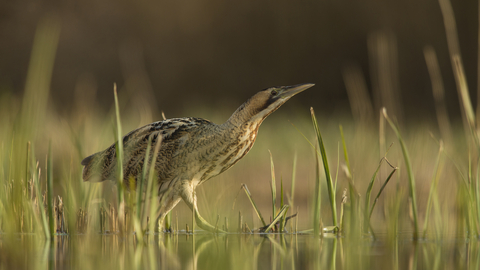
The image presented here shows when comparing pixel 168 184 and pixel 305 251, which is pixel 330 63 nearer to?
pixel 168 184

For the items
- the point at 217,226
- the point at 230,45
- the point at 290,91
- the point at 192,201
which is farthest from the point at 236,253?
the point at 230,45

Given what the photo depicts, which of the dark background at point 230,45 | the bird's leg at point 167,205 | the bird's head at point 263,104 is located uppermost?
the dark background at point 230,45

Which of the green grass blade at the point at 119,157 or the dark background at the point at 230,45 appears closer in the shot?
the green grass blade at the point at 119,157

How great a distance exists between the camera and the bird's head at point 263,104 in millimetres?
1596

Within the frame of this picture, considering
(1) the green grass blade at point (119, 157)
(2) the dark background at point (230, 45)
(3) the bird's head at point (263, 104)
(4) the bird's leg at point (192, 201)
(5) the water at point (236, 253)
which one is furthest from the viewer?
(2) the dark background at point (230, 45)

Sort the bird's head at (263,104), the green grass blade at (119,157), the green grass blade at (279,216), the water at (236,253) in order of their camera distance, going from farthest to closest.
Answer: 1. the bird's head at (263,104)
2. the green grass blade at (279,216)
3. the green grass blade at (119,157)
4. the water at (236,253)

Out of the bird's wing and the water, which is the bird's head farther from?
the water

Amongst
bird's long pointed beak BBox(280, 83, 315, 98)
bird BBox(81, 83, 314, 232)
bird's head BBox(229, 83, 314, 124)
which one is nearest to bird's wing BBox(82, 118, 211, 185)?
bird BBox(81, 83, 314, 232)

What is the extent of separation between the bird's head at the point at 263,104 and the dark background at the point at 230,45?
3.58 m

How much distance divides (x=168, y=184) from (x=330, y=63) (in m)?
4.28

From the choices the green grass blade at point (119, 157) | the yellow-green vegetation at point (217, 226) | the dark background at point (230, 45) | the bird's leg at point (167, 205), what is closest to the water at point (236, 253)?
the yellow-green vegetation at point (217, 226)

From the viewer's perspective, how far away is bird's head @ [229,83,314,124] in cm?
160

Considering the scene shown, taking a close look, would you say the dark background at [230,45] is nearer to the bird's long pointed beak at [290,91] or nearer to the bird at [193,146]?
the bird at [193,146]

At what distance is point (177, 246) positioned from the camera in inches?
45.7
